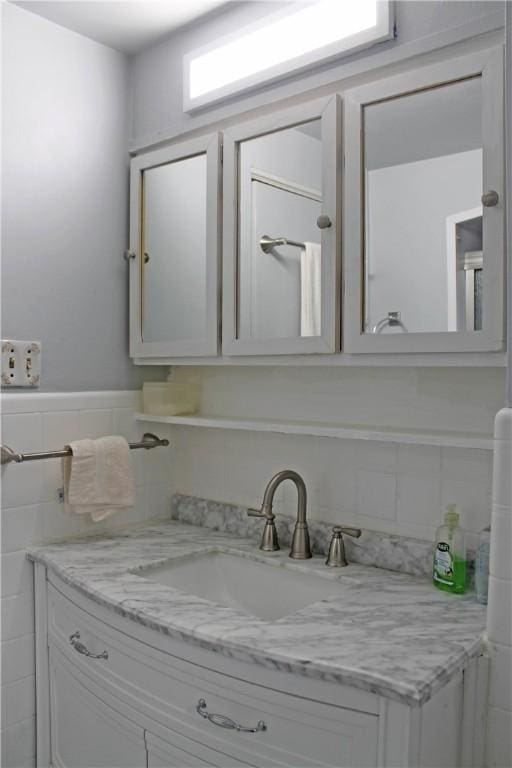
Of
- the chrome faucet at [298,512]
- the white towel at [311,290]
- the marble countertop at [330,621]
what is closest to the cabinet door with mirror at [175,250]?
the white towel at [311,290]

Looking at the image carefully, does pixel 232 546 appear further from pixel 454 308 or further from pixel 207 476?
pixel 454 308

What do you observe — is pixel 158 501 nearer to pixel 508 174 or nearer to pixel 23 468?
pixel 23 468

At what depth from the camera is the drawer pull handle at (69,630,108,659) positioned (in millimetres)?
1350

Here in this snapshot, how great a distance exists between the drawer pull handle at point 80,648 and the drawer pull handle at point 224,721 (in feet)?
1.00

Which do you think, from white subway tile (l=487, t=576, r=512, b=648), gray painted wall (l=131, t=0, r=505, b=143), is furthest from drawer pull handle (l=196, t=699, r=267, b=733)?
gray painted wall (l=131, t=0, r=505, b=143)

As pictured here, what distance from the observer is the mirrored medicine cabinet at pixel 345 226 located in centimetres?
122

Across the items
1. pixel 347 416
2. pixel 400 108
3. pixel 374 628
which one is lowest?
pixel 374 628

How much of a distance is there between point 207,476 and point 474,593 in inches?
34.5

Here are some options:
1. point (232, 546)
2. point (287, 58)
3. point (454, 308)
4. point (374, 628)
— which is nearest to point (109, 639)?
point (232, 546)

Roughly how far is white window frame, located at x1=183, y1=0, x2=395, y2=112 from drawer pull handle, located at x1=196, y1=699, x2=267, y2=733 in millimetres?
1386

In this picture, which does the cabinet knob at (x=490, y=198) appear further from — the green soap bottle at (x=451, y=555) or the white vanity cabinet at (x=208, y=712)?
the white vanity cabinet at (x=208, y=712)

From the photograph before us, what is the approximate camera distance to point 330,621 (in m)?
1.17

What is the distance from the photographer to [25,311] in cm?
169

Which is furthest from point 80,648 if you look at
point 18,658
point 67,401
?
point 67,401
